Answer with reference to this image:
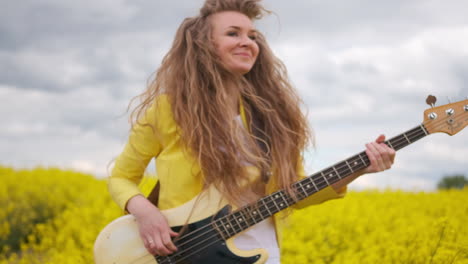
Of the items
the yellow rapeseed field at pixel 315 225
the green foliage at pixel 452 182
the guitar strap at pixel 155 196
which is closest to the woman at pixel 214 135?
the guitar strap at pixel 155 196

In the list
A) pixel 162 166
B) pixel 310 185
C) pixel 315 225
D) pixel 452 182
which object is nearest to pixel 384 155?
pixel 310 185

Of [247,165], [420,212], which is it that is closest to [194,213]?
[247,165]

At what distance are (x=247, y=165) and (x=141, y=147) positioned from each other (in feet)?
1.98

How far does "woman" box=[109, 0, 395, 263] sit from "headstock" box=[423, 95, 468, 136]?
0.29 meters

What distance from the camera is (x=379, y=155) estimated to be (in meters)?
2.52

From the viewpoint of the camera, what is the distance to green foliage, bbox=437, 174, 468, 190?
993 cm

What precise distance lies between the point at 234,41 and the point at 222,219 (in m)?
0.94

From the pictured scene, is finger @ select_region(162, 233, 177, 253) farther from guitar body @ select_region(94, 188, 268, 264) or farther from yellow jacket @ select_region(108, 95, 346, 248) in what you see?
yellow jacket @ select_region(108, 95, 346, 248)

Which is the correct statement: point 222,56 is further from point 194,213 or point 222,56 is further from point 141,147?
point 194,213

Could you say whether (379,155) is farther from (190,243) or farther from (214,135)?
(190,243)

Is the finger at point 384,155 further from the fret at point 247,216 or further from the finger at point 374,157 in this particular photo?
the fret at point 247,216

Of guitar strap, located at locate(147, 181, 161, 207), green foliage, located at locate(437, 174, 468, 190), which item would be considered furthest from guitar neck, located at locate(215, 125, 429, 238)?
green foliage, located at locate(437, 174, 468, 190)

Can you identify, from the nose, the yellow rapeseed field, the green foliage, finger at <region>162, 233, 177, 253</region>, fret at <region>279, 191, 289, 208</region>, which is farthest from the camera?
the green foliage

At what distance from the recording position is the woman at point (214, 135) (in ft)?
8.36
